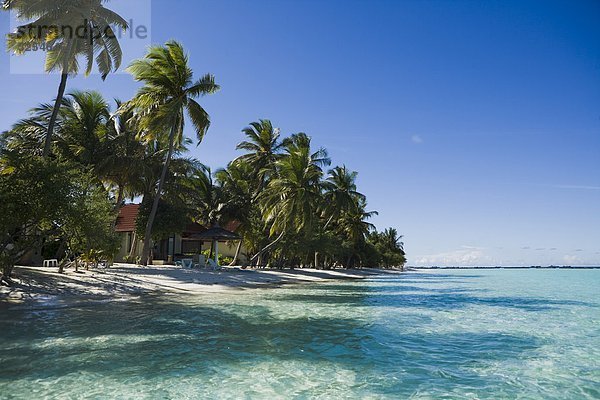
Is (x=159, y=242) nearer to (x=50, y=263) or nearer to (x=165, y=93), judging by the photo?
(x=50, y=263)

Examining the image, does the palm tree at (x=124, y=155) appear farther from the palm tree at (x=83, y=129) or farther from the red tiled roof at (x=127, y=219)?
the red tiled roof at (x=127, y=219)

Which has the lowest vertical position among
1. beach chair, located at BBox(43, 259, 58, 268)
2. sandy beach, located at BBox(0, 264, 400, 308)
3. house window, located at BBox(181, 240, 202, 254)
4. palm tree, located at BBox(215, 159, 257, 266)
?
sandy beach, located at BBox(0, 264, 400, 308)

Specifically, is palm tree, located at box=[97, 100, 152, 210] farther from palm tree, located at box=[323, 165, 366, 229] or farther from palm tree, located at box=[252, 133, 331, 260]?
palm tree, located at box=[323, 165, 366, 229]

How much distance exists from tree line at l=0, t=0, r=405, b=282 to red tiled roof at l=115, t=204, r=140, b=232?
293 centimetres

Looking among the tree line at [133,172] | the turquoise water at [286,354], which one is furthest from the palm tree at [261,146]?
the turquoise water at [286,354]

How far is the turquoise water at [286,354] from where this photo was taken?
5367mm

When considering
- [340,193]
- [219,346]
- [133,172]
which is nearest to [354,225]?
[340,193]

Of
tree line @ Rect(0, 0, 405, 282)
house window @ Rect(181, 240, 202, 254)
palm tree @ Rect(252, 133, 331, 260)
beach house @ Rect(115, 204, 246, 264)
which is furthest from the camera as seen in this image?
house window @ Rect(181, 240, 202, 254)

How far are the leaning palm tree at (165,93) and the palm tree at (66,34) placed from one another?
307 centimetres

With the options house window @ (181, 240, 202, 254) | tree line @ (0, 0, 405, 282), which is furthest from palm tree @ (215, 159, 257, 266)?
house window @ (181, 240, 202, 254)

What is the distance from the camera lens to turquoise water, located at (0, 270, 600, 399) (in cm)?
537

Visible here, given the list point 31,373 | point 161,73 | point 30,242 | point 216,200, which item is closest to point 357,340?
point 31,373

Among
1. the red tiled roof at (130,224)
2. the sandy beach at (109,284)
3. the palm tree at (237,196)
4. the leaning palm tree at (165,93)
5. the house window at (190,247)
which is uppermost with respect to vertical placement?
the leaning palm tree at (165,93)

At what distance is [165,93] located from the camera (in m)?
23.2
